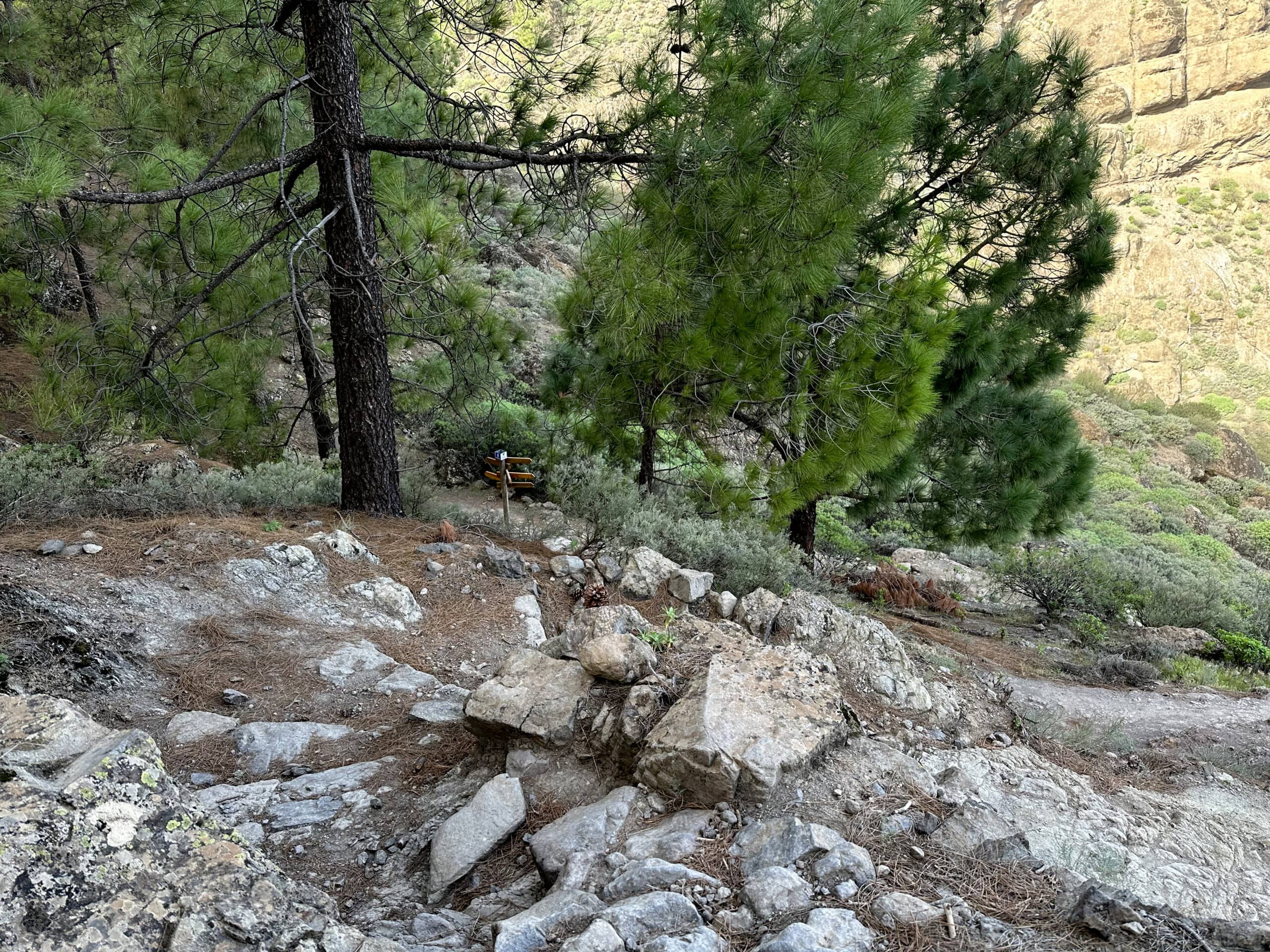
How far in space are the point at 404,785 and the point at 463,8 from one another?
17.7 feet

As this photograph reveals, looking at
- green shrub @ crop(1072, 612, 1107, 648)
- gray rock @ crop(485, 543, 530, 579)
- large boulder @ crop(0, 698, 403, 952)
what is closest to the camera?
large boulder @ crop(0, 698, 403, 952)

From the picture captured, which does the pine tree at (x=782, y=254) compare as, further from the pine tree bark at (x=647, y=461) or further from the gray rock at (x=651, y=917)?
the gray rock at (x=651, y=917)

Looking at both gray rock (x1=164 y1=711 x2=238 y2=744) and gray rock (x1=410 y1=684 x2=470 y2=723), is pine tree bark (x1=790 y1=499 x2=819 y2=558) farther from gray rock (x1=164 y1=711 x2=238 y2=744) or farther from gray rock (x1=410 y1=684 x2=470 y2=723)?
gray rock (x1=164 y1=711 x2=238 y2=744)

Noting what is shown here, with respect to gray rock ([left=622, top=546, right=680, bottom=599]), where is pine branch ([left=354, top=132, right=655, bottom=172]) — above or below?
above

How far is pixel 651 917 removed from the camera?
6.83 feet

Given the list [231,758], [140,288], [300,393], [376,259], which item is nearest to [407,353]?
[300,393]

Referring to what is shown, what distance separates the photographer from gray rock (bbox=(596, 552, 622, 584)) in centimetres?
591

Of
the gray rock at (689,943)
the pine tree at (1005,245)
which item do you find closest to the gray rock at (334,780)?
the gray rock at (689,943)

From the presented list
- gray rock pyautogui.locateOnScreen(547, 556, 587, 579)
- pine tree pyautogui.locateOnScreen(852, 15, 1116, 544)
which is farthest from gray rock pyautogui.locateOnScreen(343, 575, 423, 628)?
pine tree pyautogui.locateOnScreen(852, 15, 1116, 544)

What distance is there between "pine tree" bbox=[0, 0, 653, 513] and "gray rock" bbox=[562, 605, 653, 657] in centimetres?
284

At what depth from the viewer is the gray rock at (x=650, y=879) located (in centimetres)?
225

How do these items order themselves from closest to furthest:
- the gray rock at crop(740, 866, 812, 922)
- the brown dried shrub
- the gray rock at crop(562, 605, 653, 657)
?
1. the gray rock at crop(740, 866, 812, 922)
2. the gray rock at crop(562, 605, 653, 657)
3. the brown dried shrub

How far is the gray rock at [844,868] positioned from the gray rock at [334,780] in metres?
2.05

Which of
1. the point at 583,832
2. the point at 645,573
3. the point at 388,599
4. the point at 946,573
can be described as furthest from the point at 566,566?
the point at 946,573
